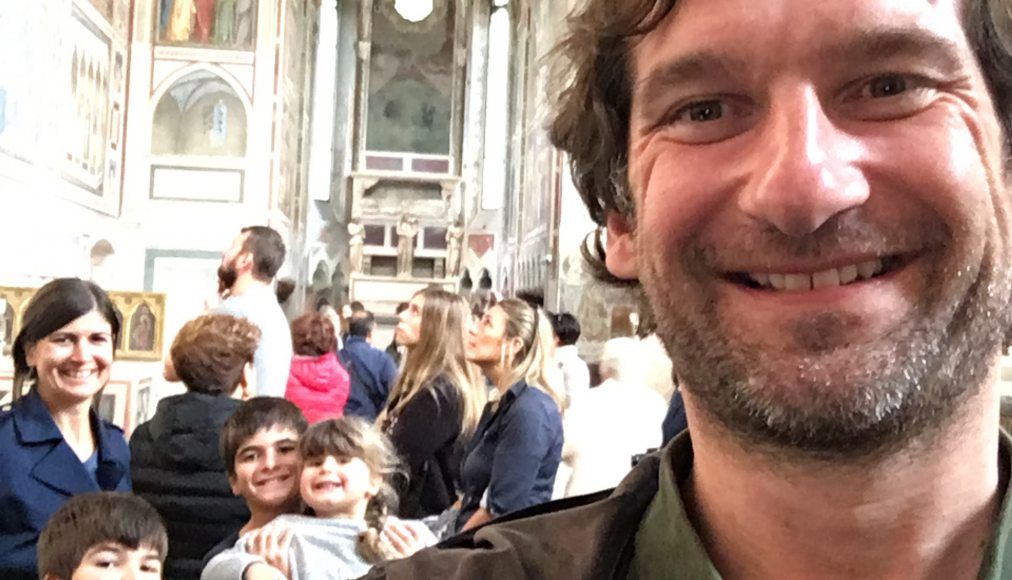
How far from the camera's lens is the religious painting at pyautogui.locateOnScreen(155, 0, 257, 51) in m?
14.2

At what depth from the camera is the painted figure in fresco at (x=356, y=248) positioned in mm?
21969

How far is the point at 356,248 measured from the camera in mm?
22000

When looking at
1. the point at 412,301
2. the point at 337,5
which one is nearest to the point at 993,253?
the point at 412,301

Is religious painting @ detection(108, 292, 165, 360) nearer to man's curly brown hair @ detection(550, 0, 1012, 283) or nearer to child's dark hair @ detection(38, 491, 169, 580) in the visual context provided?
child's dark hair @ detection(38, 491, 169, 580)

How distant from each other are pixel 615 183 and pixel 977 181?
24.5 inches

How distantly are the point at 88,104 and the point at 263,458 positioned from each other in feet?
31.3

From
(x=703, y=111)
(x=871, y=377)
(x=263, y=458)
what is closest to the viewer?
(x=871, y=377)

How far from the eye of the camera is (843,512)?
1.21 m

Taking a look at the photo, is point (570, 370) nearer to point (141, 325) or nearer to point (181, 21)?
point (141, 325)

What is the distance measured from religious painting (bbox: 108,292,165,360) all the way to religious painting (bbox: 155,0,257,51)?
28.1ft

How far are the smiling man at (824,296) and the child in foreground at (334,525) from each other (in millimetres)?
1469

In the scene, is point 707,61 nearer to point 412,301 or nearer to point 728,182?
point 728,182

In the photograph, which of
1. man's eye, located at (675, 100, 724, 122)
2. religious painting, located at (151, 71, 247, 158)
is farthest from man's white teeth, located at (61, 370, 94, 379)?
religious painting, located at (151, 71, 247, 158)

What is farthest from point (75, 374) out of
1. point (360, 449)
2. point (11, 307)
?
point (11, 307)
